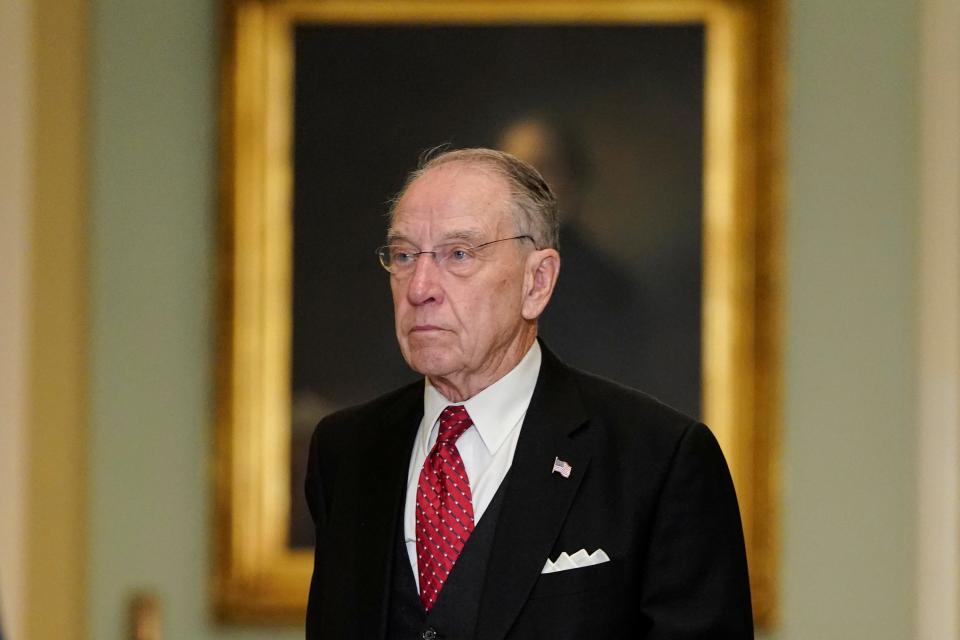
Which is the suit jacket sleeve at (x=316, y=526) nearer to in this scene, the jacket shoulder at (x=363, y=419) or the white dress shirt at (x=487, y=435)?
the jacket shoulder at (x=363, y=419)

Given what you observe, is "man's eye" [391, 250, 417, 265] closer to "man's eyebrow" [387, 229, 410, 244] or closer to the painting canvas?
"man's eyebrow" [387, 229, 410, 244]

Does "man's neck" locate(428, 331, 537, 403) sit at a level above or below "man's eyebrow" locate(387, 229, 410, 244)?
below

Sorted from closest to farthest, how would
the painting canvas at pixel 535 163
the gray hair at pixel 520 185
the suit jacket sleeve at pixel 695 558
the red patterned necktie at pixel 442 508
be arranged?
1. the suit jacket sleeve at pixel 695 558
2. the red patterned necktie at pixel 442 508
3. the gray hair at pixel 520 185
4. the painting canvas at pixel 535 163

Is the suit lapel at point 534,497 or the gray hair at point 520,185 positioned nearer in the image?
the suit lapel at point 534,497

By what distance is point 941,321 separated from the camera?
4984 millimetres

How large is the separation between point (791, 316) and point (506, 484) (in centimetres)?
264

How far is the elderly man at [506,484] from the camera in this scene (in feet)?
8.48

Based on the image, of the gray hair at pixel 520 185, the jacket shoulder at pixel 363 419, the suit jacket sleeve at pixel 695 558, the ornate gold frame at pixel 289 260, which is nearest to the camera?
the suit jacket sleeve at pixel 695 558

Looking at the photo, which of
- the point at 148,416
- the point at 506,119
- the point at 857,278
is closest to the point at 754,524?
the point at 857,278

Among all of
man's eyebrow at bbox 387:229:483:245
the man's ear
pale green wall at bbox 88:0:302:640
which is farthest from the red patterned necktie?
pale green wall at bbox 88:0:302:640

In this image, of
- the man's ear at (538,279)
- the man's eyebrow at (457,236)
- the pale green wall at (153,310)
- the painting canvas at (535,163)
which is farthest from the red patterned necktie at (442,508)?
the pale green wall at (153,310)

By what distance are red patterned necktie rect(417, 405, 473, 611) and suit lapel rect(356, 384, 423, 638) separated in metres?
0.06

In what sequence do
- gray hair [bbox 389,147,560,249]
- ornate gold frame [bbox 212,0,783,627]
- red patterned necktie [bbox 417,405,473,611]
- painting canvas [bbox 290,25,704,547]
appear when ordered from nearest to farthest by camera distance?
red patterned necktie [bbox 417,405,473,611] → gray hair [bbox 389,147,560,249] → ornate gold frame [bbox 212,0,783,627] → painting canvas [bbox 290,25,704,547]

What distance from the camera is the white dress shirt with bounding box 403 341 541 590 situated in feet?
9.12
